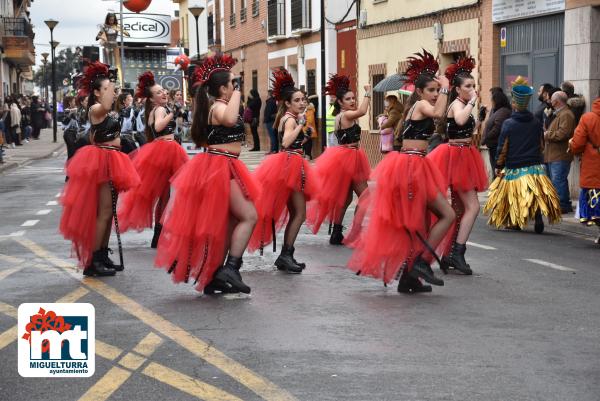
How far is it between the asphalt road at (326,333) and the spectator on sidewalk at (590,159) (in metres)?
1.32

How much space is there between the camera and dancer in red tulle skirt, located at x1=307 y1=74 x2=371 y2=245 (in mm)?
12635

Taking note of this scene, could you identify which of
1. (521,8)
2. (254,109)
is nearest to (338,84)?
(521,8)

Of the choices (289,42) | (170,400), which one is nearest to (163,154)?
(170,400)

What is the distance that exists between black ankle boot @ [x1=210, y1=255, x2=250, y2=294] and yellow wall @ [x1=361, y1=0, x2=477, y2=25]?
46.9ft

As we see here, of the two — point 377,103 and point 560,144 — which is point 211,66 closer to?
point 560,144

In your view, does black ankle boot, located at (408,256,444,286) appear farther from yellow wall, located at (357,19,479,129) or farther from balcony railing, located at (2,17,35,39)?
balcony railing, located at (2,17,35,39)

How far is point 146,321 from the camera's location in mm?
8055

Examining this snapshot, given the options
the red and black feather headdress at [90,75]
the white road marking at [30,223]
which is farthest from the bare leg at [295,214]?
the white road marking at [30,223]

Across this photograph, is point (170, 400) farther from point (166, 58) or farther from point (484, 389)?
point (166, 58)

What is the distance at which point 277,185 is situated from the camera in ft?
36.6

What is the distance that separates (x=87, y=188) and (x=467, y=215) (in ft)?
11.6

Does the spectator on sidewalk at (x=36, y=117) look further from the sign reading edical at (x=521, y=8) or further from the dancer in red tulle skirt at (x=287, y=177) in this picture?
the dancer in red tulle skirt at (x=287, y=177)

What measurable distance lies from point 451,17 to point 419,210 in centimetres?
1465

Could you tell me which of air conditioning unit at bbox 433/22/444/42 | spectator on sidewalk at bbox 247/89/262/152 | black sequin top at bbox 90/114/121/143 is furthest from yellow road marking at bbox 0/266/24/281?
Result: spectator on sidewalk at bbox 247/89/262/152
